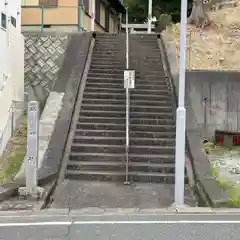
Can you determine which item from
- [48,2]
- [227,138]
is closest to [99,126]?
[227,138]

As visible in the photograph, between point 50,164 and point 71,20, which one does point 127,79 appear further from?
point 71,20

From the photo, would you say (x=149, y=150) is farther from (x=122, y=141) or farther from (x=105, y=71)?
(x=105, y=71)

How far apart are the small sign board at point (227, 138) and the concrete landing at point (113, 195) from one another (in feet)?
14.1

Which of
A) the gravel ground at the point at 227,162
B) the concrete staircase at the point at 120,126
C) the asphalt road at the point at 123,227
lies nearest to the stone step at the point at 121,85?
the concrete staircase at the point at 120,126

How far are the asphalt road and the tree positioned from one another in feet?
51.7

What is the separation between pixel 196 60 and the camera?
17.5m

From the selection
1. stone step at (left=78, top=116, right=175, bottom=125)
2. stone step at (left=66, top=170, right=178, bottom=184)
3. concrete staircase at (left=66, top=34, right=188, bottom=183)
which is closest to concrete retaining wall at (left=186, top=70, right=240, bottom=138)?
concrete staircase at (left=66, top=34, right=188, bottom=183)

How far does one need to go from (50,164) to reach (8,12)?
191 inches

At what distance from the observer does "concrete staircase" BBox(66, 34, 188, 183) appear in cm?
1105

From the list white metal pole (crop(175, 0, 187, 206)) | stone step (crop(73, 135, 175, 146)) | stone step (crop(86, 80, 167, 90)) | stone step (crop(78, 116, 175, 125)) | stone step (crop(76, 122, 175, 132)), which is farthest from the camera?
stone step (crop(86, 80, 167, 90))

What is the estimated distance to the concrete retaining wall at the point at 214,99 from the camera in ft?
49.7

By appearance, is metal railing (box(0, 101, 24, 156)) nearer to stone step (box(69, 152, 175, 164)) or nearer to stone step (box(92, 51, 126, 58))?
stone step (box(69, 152, 175, 164))

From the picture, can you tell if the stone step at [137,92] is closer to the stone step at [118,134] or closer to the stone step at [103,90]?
the stone step at [103,90]

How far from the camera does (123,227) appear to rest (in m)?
7.24
